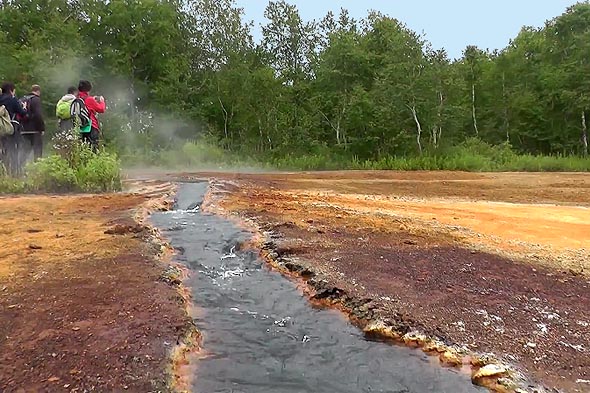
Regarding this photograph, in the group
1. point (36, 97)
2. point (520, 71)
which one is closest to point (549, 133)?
point (520, 71)

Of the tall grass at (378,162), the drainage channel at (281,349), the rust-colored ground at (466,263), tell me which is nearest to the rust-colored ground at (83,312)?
the drainage channel at (281,349)

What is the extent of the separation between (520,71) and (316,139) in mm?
13631

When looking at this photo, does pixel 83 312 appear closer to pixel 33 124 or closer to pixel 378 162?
pixel 33 124

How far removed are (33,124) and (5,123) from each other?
641mm

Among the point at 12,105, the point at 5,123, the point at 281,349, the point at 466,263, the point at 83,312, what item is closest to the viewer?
the point at 281,349

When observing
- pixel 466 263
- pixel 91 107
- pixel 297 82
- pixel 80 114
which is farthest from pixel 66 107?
pixel 297 82

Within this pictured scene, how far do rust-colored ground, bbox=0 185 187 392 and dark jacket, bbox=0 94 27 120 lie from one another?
471 centimetres

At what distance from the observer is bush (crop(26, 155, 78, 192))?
847 centimetres

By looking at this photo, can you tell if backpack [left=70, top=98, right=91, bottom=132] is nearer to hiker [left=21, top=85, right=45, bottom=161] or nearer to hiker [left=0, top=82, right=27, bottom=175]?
hiker [left=21, top=85, right=45, bottom=161]

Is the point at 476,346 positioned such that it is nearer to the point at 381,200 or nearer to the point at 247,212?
the point at 247,212

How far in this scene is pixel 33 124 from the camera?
9.57m

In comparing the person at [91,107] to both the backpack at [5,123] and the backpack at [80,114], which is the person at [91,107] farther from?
the backpack at [5,123]

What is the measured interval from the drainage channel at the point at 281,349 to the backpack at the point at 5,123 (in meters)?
6.16

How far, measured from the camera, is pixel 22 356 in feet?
8.30
